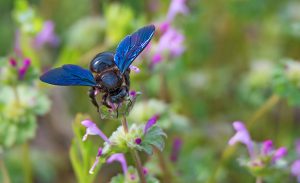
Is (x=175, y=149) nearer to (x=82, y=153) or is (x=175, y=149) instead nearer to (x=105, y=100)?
(x=82, y=153)

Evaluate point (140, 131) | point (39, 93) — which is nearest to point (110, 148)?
point (140, 131)

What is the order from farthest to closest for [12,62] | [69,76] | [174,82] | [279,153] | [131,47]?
[174,82], [12,62], [279,153], [131,47], [69,76]

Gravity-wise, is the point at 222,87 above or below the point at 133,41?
above

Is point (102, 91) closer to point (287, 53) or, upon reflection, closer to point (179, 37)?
point (179, 37)

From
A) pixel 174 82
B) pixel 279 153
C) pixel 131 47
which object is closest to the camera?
pixel 131 47

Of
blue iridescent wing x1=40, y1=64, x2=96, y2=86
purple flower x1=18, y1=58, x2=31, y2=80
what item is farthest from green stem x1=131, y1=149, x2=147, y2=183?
purple flower x1=18, y1=58, x2=31, y2=80

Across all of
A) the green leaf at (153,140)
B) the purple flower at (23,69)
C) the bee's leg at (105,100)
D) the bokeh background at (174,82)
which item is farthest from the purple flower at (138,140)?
the purple flower at (23,69)

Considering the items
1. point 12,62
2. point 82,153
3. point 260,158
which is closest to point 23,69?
point 12,62
